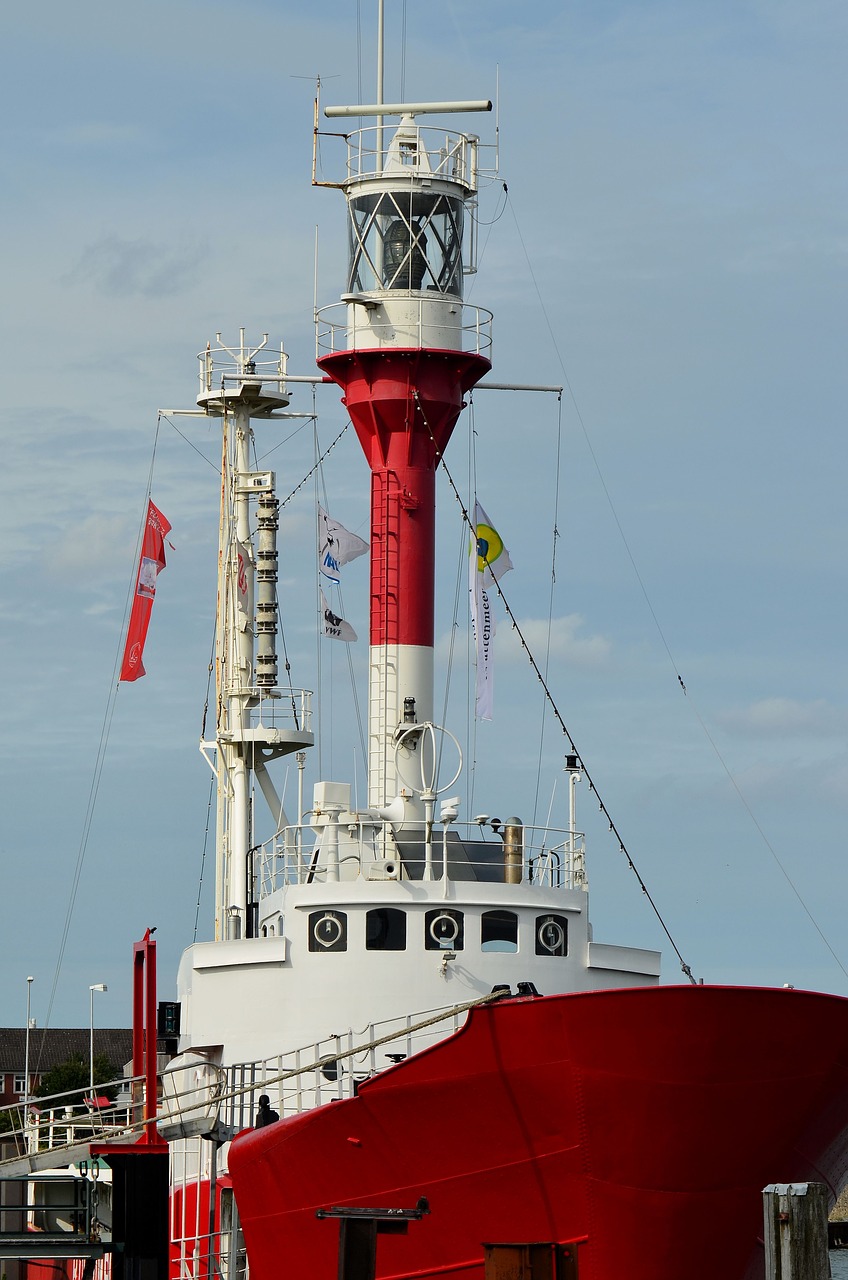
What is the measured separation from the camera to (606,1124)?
23.5m

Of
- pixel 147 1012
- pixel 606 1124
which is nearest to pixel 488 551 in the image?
pixel 147 1012

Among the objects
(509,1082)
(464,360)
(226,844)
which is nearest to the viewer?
(509,1082)

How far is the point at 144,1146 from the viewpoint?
2542cm

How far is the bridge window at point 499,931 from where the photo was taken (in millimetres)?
29078

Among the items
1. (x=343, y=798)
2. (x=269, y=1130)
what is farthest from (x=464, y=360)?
(x=269, y=1130)

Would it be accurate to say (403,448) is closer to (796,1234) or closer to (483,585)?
(483,585)

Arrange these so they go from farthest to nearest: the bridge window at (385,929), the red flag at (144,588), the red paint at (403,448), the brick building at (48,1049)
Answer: the brick building at (48,1049) → the red flag at (144,588) → the red paint at (403,448) → the bridge window at (385,929)

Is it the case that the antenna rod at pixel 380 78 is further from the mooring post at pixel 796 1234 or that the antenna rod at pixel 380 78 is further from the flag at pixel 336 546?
the mooring post at pixel 796 1234

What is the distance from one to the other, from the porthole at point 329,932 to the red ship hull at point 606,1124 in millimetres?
4646

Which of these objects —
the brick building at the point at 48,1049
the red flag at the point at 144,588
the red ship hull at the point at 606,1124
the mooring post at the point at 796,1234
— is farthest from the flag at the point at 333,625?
the brick building at the point at 48,1049

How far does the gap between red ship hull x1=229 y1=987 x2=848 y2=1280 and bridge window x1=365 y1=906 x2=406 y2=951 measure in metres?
4.62

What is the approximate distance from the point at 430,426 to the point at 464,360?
3.77ft

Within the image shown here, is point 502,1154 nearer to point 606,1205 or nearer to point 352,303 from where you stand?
point 606,1205

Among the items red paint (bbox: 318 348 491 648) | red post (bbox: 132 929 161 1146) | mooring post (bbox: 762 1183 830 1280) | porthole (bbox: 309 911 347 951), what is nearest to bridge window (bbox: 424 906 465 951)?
porthole (bbox: 309 911 347 951)
